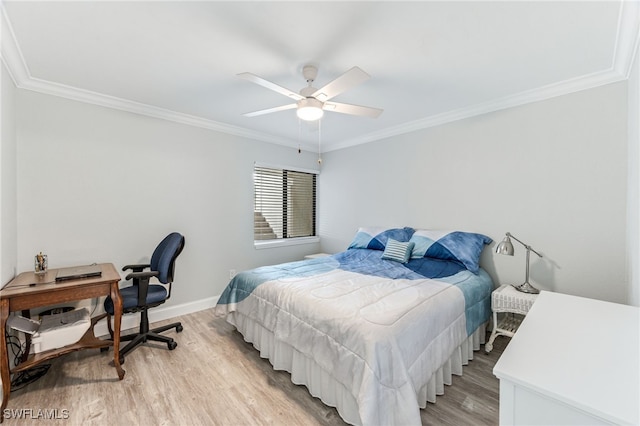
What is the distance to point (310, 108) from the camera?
81.7 inches

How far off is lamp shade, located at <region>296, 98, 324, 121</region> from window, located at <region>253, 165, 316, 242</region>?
201 cm

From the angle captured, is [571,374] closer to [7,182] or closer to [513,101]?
[513,101]

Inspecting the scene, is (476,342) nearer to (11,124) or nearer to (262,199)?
(262,199)

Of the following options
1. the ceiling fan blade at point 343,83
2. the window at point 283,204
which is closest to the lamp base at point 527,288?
the ceiling fan blade at point 343,83

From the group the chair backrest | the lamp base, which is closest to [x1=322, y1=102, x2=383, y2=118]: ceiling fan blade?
the chair backrest

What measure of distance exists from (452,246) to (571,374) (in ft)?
7.00

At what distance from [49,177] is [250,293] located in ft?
7.19

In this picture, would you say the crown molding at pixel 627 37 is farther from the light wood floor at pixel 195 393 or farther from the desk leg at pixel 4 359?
the desk leg at pixel 4 359

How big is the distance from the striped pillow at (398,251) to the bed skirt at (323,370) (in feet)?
3.14

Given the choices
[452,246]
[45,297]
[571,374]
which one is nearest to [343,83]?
[571,374]

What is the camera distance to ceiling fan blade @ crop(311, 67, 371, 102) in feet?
5.56

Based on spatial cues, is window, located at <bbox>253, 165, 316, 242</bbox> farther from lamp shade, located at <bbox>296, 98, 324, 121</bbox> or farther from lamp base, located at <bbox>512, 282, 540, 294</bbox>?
lamp base, located at <bbox>512, 282, 540, 294</bbox>

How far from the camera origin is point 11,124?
2.19m

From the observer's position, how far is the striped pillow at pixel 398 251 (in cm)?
302
